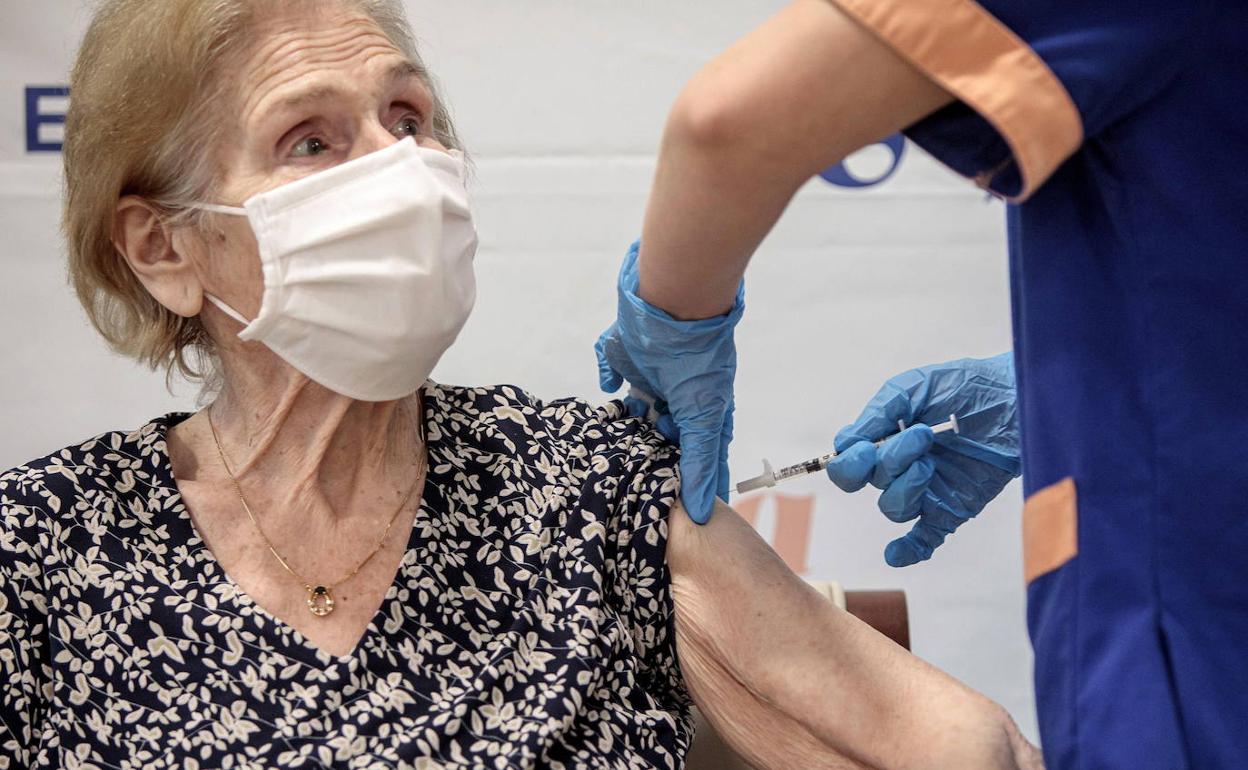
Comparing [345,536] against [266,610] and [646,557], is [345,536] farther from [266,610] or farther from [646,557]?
[646,557]

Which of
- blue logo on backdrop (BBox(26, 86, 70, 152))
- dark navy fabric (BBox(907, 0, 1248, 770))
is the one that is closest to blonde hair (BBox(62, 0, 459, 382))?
dark navy fabric (BBox(907, 0, 1248, 770))

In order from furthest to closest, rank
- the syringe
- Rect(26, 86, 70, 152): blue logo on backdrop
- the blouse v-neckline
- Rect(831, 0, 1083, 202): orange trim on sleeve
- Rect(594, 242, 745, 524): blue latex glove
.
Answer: Rect(26, 86, 70, 152): blue logo on backdrop
the syringe
the blouse v-neckline
Rect(594, 242, 745, 524): blue latex glove
Rect(831, 0, 1083, 202): orange trim on sleeve

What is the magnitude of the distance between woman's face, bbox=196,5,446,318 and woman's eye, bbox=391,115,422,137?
3cm

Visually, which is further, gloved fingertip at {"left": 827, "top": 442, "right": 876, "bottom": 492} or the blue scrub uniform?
gloved fingertip at {"left": 827, "top": 442, "right": 876, "bottom": 492}

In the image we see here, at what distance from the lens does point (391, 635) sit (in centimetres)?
153

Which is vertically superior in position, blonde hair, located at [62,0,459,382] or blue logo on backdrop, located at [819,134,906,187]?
blonde hair, located at [62,0,459,382]

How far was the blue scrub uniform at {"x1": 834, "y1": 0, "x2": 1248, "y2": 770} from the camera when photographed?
0.96 m

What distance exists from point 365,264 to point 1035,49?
80 centimetres

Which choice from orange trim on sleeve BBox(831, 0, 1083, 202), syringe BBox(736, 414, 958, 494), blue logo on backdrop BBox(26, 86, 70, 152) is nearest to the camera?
orange trim on sleeve BBox(831, 0, 1083, 202)

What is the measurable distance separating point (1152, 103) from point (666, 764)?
2.85 feet

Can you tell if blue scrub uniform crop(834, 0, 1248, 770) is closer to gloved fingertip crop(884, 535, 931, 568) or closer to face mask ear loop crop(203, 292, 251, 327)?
gloved fingertip crop(884, 535, 931, 568)

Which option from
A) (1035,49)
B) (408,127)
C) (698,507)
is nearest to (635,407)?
(698,507)

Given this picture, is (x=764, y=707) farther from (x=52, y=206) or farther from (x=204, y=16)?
(x=52, y=206)

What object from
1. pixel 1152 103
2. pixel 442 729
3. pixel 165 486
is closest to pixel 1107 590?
pixel 1152 103
